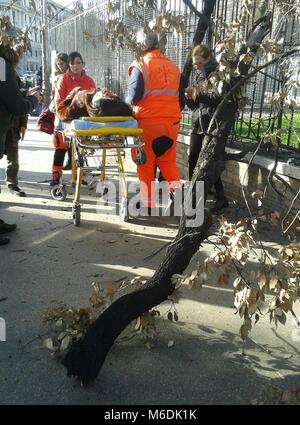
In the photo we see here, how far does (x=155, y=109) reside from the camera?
552cm

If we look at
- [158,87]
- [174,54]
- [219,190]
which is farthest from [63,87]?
[219,190]

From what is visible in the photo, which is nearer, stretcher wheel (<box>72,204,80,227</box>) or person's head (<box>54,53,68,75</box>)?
stretcher wheel (<box>72,204,80,227</box>)

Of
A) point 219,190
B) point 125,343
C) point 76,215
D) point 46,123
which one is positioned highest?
point 46,123

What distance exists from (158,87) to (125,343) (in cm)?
331

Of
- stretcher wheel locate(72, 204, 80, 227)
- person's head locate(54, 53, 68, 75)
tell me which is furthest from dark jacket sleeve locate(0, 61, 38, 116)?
person's head locate(54, 53, 68, 75)

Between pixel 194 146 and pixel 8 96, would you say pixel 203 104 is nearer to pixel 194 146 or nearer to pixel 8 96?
pixel 194 146

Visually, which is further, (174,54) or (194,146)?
(174,54)

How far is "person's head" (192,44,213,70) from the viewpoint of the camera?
198 inches

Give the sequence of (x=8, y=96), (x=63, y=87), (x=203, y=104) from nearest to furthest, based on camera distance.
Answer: (x=8, y=96)
(x=203, y=104)
(x=63, y=87)

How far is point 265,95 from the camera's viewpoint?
20.4ft

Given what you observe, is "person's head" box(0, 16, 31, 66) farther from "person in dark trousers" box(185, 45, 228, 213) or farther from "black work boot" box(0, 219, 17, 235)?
"black work boot" box(0, 219, 17, 235)

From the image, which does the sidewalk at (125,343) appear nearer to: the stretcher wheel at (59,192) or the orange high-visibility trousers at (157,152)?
the orange high-visibility trousers at (157,152)

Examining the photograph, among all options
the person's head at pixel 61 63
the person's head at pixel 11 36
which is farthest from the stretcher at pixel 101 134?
the person's head at pixel 61 63

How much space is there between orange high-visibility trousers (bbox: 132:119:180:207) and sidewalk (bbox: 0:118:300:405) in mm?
730
